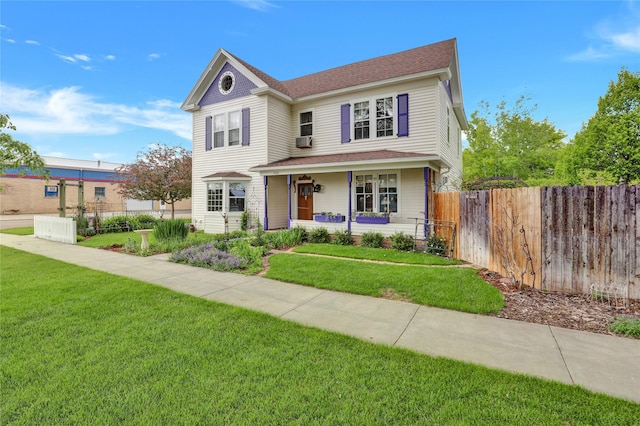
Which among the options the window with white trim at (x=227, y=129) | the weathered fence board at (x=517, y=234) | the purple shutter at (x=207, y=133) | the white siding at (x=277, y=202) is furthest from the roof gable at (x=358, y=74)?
the weathered fence board at (x=517, y=234)

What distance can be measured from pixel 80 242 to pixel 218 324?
1195 centimetres

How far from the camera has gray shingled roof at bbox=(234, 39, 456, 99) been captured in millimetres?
11797

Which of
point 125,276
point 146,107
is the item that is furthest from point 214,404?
point 146,107

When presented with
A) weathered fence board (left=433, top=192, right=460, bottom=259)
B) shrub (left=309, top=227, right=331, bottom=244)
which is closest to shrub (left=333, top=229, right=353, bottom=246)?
shrub (left=309, top=227, right=331, bottom=244)

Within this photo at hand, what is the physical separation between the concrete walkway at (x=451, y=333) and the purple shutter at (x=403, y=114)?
860 centimetres

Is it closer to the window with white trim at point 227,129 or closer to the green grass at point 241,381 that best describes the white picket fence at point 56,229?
the window with white trim at point 227,129

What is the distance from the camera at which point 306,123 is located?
48.4 feet

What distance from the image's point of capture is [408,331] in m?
3.92

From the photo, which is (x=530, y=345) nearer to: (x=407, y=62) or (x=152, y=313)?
(x=152, y=313)

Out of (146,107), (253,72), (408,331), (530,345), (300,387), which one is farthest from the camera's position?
(146,107)

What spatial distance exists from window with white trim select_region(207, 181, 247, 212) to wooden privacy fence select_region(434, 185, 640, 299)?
1126 centimetres

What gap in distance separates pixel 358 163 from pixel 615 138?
1436cm

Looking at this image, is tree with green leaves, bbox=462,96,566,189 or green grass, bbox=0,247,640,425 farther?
tree with green leaves, bbox=462,96,566,189

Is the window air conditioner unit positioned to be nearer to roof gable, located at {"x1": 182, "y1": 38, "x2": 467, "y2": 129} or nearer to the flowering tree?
roof gable, located at {"x1": 182, "y1": 38, "x2": 467, "y2": 129}
